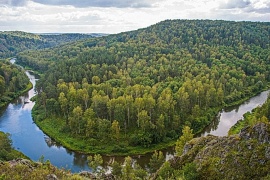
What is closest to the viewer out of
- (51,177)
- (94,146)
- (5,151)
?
(51,177)

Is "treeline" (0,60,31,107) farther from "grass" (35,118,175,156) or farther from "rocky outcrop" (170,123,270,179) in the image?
"rocky outcrop" (170,123,270,179)

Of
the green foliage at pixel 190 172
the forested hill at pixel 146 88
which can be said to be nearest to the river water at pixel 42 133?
the forested hill at pixel 146 88

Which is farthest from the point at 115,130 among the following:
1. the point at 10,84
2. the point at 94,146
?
the point at 10,84

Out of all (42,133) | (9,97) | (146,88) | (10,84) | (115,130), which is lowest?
(42,133)

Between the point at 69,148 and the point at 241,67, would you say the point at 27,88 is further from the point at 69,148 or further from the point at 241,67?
the point at 241,67

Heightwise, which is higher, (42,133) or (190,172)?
(190,172)

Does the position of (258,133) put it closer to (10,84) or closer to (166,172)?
(166,172)
